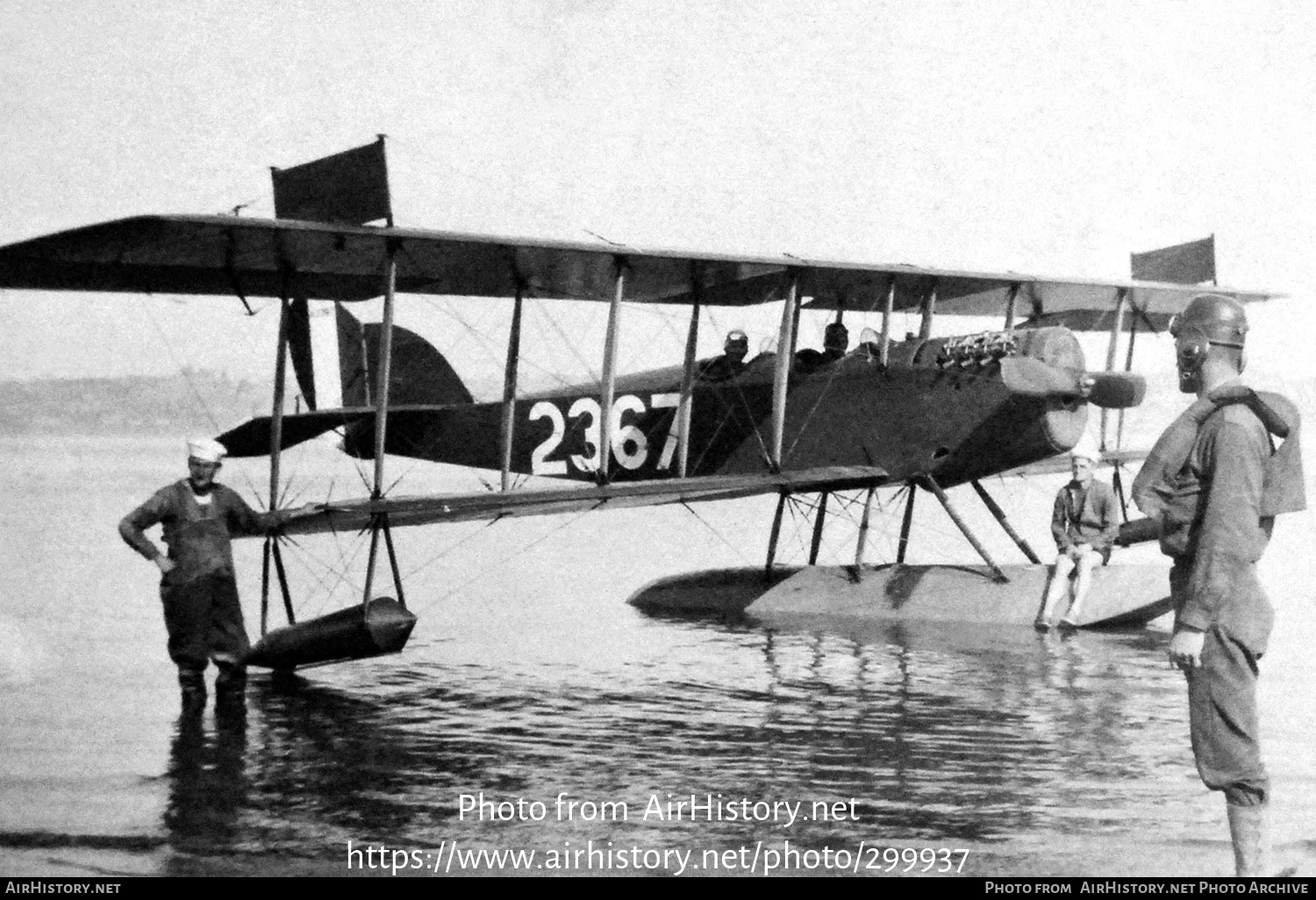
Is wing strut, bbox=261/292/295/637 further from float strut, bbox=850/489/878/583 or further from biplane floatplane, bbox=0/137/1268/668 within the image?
float strut, bbox=850/489/878/583

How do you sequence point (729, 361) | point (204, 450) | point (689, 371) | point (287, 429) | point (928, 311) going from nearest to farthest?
point (204, 450) → point (287, 429) → point (689, 371) → point (928, 311) → point (729, 361)

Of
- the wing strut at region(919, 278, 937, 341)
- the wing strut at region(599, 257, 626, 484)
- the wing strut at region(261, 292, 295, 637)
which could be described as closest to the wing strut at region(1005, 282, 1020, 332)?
the wing strut at region(919, 278, 937, 341)

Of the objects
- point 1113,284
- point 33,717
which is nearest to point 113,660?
point 33,717

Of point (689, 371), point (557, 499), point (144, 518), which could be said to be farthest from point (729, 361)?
point (144, 518)

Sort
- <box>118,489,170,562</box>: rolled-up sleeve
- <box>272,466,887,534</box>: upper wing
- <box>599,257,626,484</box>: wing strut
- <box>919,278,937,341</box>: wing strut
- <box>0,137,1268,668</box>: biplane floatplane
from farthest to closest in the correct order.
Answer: <box>919,278,937,341</box>: wing strut, <box>599,257,626,484</box>: wing strut, <box>272,466,887,534</box>: upper wing, <box>0,137,1268,668</box>: biplane floatplane, <box>118,489,170,562</box>: rolled-up sleeve

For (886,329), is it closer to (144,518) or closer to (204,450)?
(204,450)
